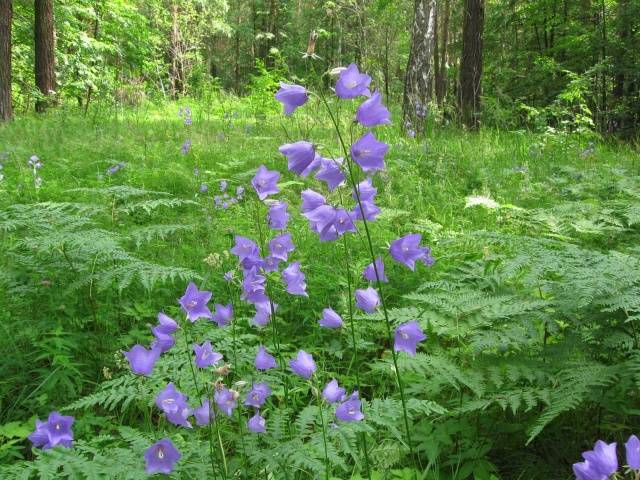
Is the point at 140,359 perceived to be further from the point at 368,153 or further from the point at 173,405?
the point at 368,153

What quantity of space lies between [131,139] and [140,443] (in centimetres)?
614

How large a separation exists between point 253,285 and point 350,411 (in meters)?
0.46

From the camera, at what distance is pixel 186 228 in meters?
3.14

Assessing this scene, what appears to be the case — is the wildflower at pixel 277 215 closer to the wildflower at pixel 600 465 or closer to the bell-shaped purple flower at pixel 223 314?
the bell-shaped purple flower at pixel 223 314

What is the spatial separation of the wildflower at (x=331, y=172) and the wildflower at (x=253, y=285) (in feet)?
1.40

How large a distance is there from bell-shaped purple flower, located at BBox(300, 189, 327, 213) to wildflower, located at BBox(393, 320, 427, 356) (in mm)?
408

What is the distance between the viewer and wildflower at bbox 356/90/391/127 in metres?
1.23

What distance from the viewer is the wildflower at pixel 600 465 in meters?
0.84

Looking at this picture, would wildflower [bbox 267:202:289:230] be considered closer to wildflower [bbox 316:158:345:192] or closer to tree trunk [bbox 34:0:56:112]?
wildflower [bbox 316:158:345:192]

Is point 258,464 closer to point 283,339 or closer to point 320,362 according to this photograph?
point 320,362

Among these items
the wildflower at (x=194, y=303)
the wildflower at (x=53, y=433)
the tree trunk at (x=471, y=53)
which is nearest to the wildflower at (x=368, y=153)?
the wildflower at (x=194, y=303)

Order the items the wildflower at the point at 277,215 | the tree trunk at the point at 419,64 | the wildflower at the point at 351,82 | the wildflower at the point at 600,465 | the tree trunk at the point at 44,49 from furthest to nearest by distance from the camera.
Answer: the tree trunk at the point at 44,49
the tree trunk at the point at 419,64
the wildflower at the point at 277,215
the wildflower at the point at 351,82
the wildflower at the point at 600,465

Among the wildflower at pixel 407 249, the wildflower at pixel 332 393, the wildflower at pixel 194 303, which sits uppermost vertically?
the wildflower at pixel 407 249

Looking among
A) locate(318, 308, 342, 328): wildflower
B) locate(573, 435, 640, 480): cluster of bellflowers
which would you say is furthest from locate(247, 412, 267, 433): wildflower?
locate(573, 435, 640, 480): cluster of bellflowers
